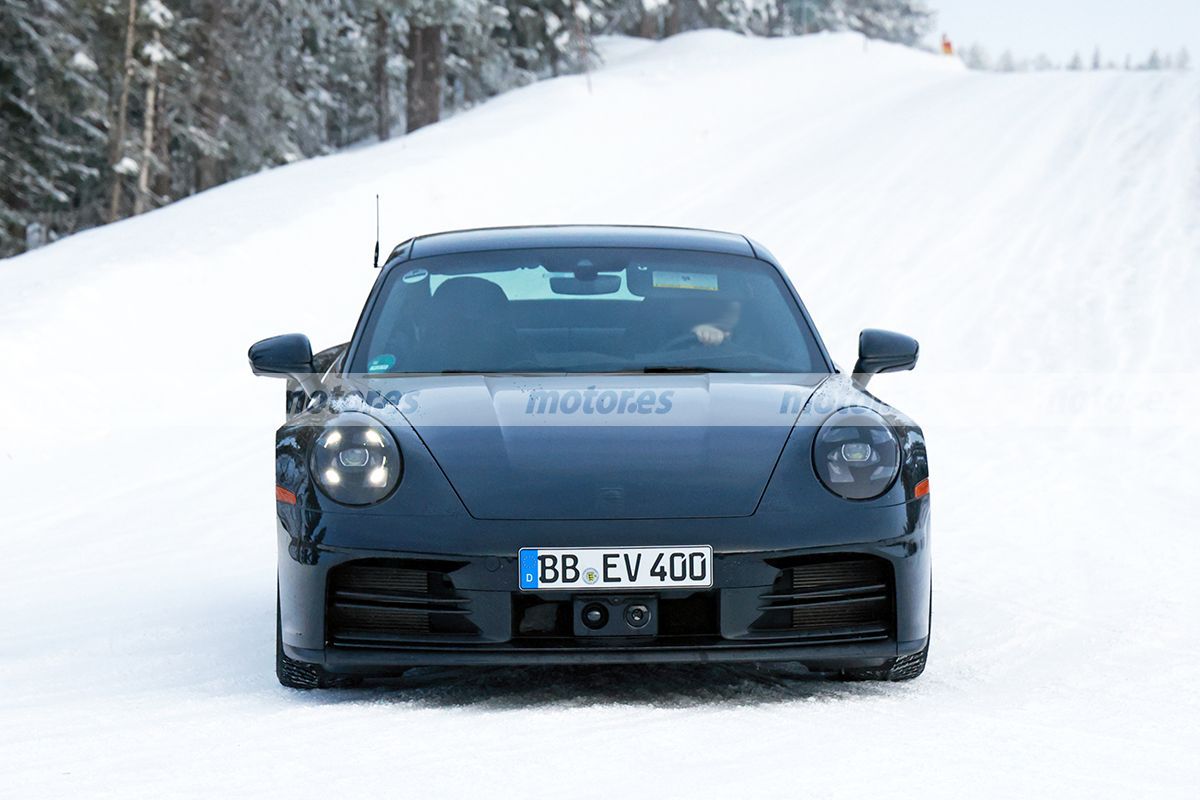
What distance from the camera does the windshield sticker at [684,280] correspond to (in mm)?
5828

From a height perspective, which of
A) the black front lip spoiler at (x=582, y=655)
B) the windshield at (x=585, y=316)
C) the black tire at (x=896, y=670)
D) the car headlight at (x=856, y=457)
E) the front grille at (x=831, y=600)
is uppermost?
the windshield at (x=585, y=316)

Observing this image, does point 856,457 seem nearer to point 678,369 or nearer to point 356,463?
point 678,369

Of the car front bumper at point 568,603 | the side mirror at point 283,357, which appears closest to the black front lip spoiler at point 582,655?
the car front bumper at point 568,603

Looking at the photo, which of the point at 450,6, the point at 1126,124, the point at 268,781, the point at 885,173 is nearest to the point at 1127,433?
the point at 268,781

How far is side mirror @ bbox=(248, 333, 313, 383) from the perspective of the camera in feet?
18.1

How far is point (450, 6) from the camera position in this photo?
94.1ft

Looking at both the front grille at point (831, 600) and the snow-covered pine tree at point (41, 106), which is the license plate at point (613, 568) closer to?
the front grille at point (831, 600)

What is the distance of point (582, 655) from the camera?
432 cm

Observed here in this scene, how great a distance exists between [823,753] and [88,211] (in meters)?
34.3

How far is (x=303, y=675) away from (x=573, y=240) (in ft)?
6.61

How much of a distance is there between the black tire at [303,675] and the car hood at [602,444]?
0.62 metres

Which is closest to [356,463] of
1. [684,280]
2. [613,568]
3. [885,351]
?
[613,568]

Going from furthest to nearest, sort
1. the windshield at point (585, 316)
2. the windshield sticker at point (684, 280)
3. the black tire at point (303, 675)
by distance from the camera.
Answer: the windshield sticker at point (684, 280), the windshield at point (585, 316), the black tire at point (303, 675)

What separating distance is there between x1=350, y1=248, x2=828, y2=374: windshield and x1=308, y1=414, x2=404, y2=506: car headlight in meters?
0.86
